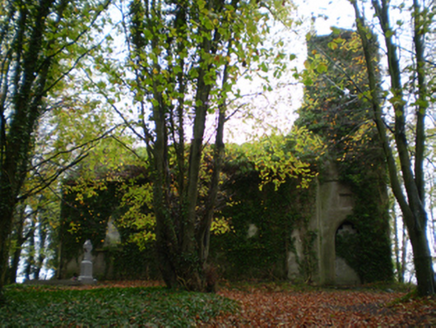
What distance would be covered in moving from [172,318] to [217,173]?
3.59m

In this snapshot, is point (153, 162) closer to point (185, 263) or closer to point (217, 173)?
point (217, 173)

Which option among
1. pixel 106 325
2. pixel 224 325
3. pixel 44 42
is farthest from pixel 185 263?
pixel 44 42

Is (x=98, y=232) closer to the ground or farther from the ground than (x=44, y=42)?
closer to the ground

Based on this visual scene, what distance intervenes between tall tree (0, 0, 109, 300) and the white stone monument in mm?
7913

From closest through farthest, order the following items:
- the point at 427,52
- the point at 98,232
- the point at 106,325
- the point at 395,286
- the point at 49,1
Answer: the point at 106,325, the point at 49,1, the point at 427,52, the point at 395,286, the point at 98,232

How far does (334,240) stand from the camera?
14.1 meters

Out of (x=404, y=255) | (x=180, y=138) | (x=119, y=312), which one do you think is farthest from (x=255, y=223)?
(x=404, y=255)

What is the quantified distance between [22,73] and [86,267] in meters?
9.51

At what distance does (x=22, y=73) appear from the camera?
5.91 m

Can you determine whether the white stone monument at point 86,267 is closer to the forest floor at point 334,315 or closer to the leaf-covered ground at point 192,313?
the leaf-covered ground at point 192,313

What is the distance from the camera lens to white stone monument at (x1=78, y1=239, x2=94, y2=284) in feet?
42.6

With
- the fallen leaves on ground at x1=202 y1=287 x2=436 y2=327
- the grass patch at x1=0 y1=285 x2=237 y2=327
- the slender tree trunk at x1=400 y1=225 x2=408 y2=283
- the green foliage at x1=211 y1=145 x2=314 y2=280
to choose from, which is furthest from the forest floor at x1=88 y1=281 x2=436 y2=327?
the slender tree trunk at x1=400 y1=225 x2=408 y2=283

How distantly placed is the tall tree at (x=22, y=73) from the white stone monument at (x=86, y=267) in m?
7.91

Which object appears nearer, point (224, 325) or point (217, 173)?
point (224, 325)
